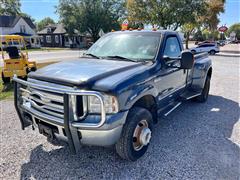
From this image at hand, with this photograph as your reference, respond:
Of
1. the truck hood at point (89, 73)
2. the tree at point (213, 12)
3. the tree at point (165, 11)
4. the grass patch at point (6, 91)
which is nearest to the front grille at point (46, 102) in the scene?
the truck hood at point (89, 73)

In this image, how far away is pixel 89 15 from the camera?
38.9m

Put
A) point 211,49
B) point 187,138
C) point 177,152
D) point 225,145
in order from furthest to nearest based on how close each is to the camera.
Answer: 1. point 211,49
2. point 187,138
3. point 225,145
4. point 177,152

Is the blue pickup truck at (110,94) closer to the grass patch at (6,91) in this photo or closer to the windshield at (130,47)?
the windshield at (130,47)

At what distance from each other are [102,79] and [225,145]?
252cm

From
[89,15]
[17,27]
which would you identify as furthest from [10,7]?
[89,15]

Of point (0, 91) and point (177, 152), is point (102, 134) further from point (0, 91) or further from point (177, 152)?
point (0, 91)

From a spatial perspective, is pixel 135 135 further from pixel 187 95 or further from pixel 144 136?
pixel 187 95

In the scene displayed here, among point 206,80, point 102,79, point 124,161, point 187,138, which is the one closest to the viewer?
point 102,79

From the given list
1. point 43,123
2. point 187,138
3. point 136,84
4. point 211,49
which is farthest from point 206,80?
point 211,49

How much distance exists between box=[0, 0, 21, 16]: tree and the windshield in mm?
67622

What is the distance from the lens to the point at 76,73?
2738mm

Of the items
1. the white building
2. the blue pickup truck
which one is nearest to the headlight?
the blue pickup truck

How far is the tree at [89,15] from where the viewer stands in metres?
38.9

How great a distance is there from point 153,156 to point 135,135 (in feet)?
1.74
